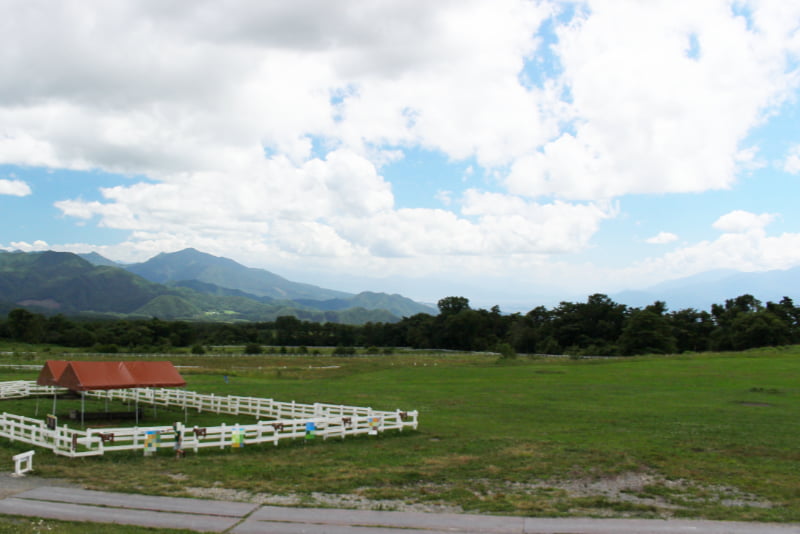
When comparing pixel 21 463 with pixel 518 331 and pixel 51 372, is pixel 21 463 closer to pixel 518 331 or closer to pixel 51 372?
pixel 51 372

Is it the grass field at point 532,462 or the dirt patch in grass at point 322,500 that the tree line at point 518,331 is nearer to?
the grass field at point 532,462

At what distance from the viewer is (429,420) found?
92.8ft

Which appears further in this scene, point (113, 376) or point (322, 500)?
point (113, 376)

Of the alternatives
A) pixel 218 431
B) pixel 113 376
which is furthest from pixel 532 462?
pixel 113 376

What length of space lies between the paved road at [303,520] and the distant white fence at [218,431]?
19.2 ft

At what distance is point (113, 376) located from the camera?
2798 centimetres

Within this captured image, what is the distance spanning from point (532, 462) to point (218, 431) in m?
11.2

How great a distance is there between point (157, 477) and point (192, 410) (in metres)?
18.8

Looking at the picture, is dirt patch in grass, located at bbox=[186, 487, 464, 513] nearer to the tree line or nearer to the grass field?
the grass field

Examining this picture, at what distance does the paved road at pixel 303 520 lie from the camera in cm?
1190

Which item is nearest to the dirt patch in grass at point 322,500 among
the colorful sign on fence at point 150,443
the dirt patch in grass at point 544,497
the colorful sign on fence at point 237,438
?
the dirt patch in grass at point 544,497

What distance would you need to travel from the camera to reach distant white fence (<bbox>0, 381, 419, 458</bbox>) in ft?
66.3

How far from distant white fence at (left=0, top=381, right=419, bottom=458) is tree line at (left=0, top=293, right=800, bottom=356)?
193 feet

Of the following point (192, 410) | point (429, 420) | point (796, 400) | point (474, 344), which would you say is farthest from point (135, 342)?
point (796, 400)
